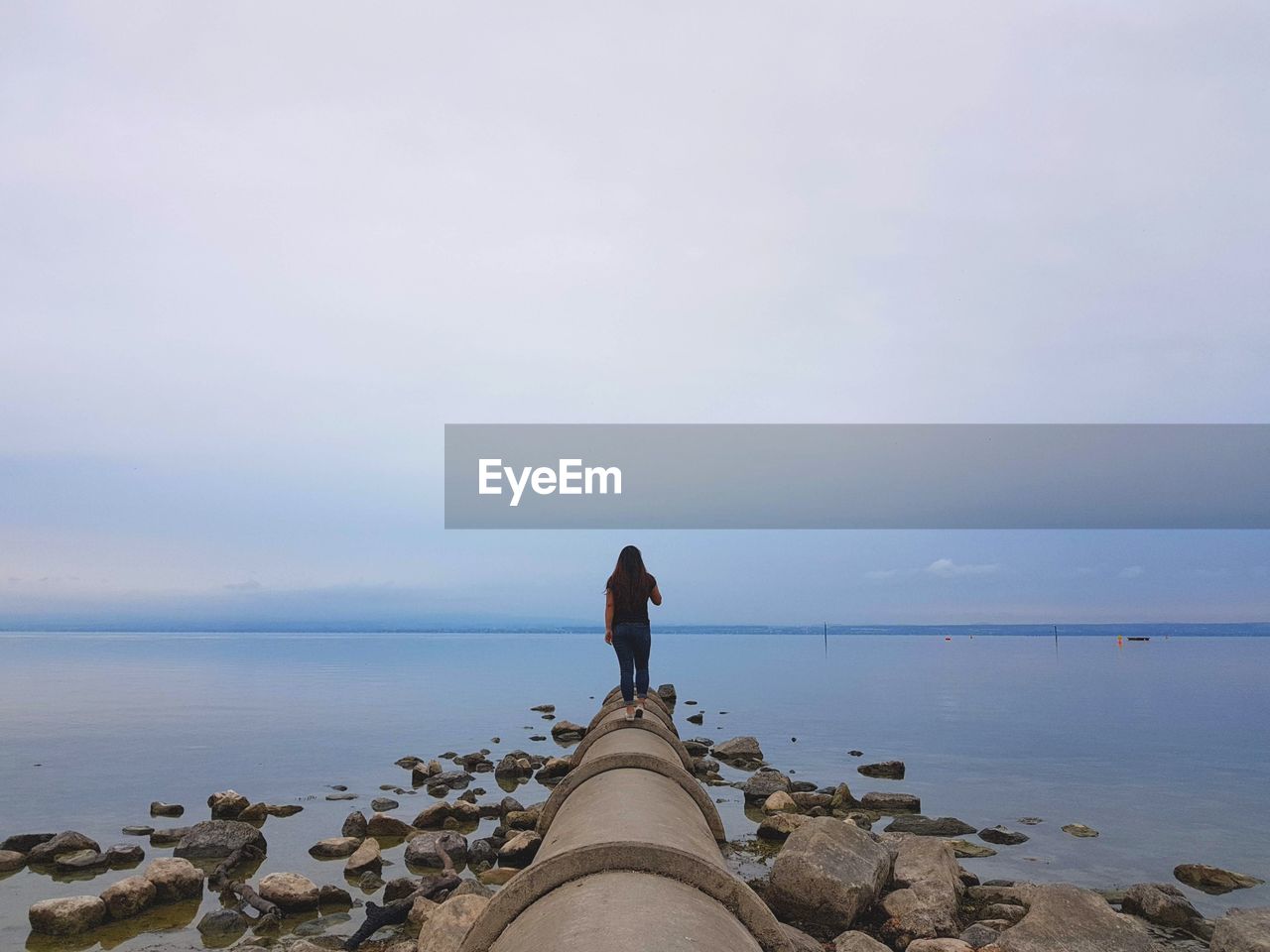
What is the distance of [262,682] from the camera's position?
3189cm

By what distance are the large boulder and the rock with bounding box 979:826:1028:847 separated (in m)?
2.33

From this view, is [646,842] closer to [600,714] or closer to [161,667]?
[600,714]

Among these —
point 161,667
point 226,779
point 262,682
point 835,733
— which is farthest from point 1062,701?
point 161,667

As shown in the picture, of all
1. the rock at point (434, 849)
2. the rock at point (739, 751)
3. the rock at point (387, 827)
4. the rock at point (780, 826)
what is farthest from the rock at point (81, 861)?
the rock at point (739, 751)

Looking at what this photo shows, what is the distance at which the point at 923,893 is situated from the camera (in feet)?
24.1

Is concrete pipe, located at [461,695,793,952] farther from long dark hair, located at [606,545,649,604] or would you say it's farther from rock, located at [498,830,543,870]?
long dark hair, located at [606,545,649,604]

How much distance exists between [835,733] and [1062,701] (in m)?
11.2

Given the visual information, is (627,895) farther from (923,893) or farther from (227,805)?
(227,805)

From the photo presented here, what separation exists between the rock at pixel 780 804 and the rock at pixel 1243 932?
5.36 m

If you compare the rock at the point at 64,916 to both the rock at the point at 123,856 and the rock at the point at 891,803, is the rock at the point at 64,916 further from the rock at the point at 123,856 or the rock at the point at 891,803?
the rock at the point at 891,803

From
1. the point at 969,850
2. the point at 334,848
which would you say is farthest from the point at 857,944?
the point at 334,848

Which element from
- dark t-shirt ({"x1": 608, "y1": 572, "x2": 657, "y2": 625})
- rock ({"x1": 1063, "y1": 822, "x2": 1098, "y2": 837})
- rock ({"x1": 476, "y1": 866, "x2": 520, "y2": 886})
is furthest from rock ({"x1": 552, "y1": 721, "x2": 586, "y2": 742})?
rock ({"x1": 476, "y1": 866, "x2": 520, "y2": 886})

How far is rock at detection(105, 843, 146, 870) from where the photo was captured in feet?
29.0

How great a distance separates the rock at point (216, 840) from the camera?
9.00 meters
